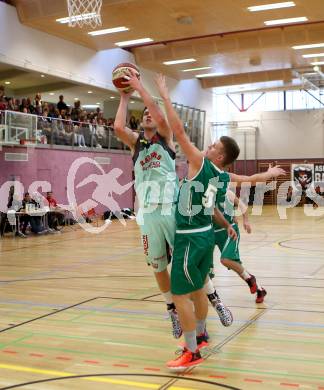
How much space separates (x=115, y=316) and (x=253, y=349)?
1.86m

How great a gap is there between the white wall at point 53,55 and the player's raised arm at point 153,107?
50.5 ft

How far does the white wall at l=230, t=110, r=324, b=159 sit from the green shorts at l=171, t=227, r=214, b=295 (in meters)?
30.4

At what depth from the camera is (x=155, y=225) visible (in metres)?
A: 4.63

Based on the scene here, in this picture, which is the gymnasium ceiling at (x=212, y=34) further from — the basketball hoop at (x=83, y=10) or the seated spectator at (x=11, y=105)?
the seated spectator at (x=11, y=105)

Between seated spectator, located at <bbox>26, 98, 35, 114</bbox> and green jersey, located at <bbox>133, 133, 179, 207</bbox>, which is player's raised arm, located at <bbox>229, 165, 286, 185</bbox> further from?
seated spectator, located at <bbox>26, 98, 35, 114</bbox>

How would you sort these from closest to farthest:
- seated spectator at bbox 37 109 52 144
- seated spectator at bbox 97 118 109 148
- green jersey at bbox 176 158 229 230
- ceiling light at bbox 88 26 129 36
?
green jersey at bbox 176 158 229 230, seated spectator at bbox 37 109 52 144, ceiling light at bbox 88 26 129 36, seated spectator at bbox 97 118 109 148

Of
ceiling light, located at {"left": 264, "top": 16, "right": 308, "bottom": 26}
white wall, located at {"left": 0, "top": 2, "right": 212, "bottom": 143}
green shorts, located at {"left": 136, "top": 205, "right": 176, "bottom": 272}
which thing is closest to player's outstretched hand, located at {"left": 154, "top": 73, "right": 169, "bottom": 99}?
green shorts, located at {"left": 136, "top": 205, "right": 176, "bottom": 272}

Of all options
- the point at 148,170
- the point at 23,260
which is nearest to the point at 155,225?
the point at 148,170

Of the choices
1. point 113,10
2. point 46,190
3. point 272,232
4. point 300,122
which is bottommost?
point 272,232

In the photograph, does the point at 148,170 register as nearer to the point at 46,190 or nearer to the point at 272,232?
the point at 272,232

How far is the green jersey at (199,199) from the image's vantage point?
425cm

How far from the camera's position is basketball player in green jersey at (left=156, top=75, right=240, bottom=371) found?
416 centimetres

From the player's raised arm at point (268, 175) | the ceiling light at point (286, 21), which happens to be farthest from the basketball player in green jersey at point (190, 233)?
the ceiling light at point (286, 21)

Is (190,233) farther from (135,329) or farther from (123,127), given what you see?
(135,329)
